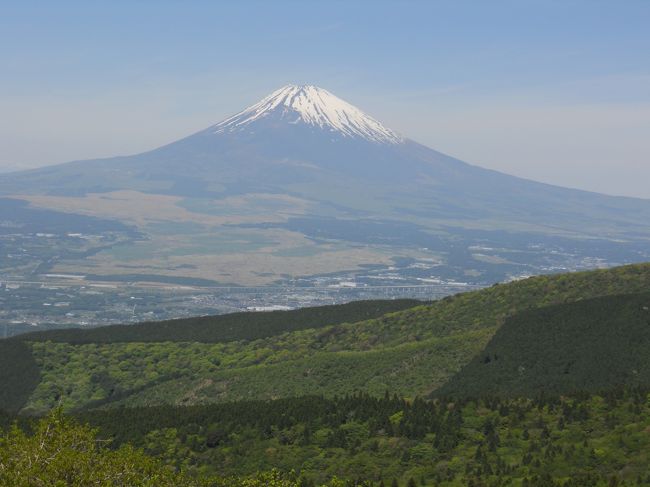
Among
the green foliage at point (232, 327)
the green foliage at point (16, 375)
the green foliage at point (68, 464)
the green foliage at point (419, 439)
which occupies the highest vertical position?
the green foliage at point (68, 464)

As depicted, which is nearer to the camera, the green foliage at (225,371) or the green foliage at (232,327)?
the green foliage at (225,371)

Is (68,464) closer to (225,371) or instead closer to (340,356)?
(340,356)

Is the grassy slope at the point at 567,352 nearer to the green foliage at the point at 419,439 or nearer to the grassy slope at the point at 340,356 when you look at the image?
the grassy slope at the point at 340,356

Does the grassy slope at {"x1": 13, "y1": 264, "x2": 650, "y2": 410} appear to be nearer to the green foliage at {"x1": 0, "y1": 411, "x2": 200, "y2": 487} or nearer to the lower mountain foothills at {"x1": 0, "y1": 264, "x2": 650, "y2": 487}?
the lower mountain foothills at {"x1": 0, "y1": 264, "x2": 650, "y2": 487}

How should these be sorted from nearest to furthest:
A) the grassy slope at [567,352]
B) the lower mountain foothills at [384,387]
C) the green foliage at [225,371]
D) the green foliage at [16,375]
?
the lower mountain foothills at [384,387], the grassy slope at [567,352], the green foliage at [225,371], the green foliage at [16,375]

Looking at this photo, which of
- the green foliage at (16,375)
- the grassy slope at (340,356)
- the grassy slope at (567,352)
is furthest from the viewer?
the green foliage at (16,375)

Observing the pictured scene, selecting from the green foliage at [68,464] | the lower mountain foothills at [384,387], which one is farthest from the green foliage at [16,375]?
the green foliage at [68,464]

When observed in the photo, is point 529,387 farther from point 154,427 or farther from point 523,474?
point 154,427

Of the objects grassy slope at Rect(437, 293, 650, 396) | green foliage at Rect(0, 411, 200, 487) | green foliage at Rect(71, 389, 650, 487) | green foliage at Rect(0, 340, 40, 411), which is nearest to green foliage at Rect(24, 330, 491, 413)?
green foliage at Rect(0, 340, 40, 411)

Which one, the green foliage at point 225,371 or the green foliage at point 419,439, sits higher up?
the green foliage at point 419,439

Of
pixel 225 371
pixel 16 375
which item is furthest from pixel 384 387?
pixel 16 375
